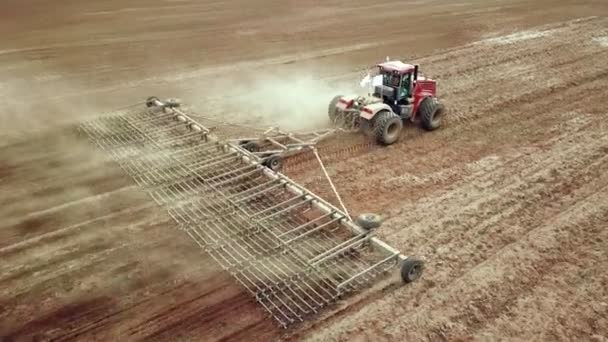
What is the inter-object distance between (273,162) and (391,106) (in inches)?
107

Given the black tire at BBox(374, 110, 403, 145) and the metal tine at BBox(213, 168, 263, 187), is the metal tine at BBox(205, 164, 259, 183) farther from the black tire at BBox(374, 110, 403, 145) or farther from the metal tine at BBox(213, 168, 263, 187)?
the black tire at BBox(374, 110, 403, 145)

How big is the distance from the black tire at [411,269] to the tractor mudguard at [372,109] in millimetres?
3740

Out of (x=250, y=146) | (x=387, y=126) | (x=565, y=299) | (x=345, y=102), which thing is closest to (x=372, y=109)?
(x=387, y=126)

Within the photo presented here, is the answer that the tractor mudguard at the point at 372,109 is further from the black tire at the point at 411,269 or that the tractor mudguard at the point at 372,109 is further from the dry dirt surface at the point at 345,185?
the black tire at the point at 411,269

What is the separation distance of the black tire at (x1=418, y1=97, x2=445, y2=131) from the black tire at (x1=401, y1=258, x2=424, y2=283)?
4440mm

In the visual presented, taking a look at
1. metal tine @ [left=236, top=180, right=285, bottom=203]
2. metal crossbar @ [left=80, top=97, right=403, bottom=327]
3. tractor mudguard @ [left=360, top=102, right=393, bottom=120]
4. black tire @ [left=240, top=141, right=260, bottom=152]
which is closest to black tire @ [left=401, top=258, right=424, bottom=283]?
metal crossbar @ [left=80, top=97, right=403, bottom=327]

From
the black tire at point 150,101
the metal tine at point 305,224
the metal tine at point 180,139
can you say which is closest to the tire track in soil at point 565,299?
the metal tine at point 305,224

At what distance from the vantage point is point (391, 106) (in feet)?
33.3

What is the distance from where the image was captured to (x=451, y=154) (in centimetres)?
954

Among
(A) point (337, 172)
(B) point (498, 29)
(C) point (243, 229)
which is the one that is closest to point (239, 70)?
(A) point (337, 172)

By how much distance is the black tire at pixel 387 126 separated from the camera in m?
9.47

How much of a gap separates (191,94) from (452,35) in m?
9.17

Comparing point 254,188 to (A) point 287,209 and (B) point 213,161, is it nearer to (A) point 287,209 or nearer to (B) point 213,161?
(A) point 287,209

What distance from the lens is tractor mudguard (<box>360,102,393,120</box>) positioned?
9.48 meters
